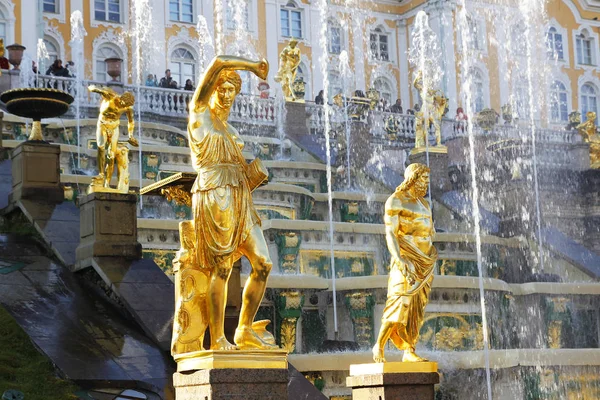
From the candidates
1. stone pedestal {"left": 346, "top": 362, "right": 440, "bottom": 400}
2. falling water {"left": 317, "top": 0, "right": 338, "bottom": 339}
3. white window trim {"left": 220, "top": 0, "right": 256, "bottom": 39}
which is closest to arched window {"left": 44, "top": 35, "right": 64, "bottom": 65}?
white window trim {"left": 220, "top": 0, "right": 256, "bottom": 39}

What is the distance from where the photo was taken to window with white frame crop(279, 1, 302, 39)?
53188mm

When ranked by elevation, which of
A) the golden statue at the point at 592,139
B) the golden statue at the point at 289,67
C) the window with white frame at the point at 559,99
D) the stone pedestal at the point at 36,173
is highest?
the window with white frame at the point at 559,99

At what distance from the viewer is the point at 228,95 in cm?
1040

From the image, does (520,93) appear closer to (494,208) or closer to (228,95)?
(494,208)

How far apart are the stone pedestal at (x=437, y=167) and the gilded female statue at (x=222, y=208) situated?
2047 centimetres

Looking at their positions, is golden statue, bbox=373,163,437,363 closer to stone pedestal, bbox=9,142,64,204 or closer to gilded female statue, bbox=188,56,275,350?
gilded female statue, bbox=188,56,275,350

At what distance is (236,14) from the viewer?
51.3m

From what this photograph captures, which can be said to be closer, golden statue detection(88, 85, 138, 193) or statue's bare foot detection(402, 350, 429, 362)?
statue's bare foot detection(402, 350, 429, 362)

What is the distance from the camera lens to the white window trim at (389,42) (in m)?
56.1

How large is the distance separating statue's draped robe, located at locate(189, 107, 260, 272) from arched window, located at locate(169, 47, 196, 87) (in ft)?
127

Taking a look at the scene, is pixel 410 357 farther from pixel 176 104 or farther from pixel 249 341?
pixel 176 104

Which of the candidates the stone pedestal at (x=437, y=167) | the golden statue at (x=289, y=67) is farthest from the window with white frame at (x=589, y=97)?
the stone pedestal at (x=437, y=167)

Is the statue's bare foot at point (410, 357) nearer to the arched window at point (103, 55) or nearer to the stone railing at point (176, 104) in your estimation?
the stone railing at point (176, 104)

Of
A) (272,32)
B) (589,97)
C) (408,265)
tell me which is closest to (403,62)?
(272,32)
